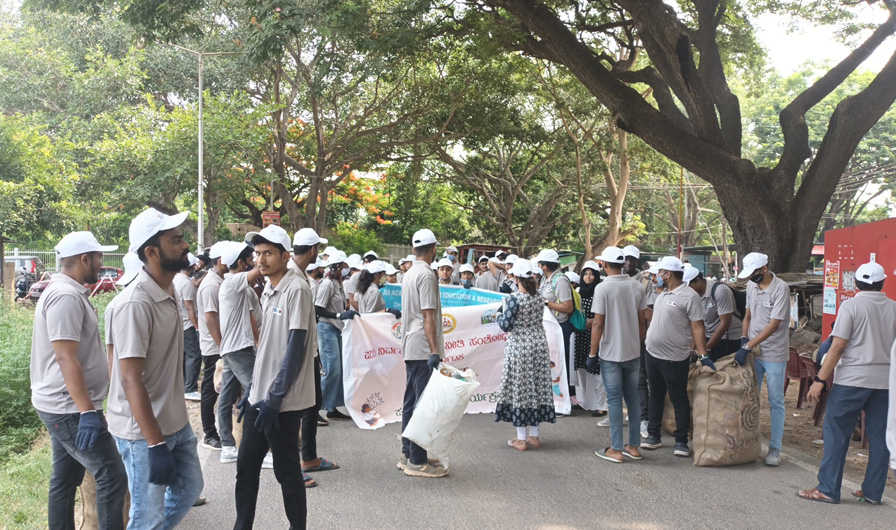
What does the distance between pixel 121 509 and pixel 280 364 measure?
114 centimetres

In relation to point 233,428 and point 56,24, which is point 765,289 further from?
point 56,24

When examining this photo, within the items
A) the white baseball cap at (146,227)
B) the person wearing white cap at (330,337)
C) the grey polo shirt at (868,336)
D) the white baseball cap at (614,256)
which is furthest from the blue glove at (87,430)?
the grey polo shirt at (868,336)

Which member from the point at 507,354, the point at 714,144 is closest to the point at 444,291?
the point at 507,354

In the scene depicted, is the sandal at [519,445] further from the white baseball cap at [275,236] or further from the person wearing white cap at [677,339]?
the white baseball cap at [275,236]

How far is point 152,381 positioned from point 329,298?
4.75 m

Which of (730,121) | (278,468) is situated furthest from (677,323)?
(730,121)

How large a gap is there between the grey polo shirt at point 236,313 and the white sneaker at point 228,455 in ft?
3.05

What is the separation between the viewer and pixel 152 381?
3570mm

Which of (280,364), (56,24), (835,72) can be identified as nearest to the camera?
(280,364)

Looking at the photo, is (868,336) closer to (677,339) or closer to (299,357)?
(677,339)

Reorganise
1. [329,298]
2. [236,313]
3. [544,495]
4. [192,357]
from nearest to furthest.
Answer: [544,495], [236,313], [329,298], [192,357]

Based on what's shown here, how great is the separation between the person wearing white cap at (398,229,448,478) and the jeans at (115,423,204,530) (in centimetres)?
271

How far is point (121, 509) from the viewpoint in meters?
3.83

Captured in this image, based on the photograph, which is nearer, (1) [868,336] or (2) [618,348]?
(1) [868,336]
